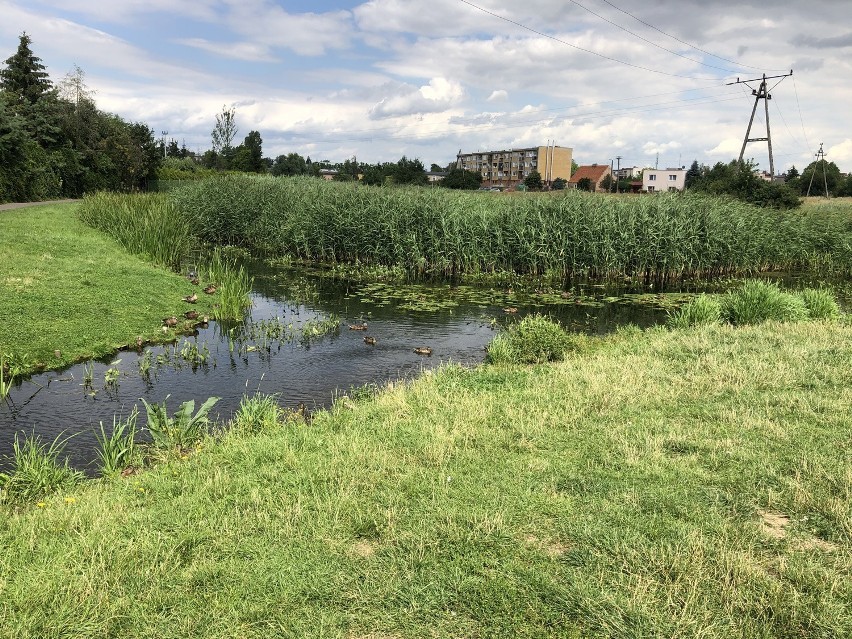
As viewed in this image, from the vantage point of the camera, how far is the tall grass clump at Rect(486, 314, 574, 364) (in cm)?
1047

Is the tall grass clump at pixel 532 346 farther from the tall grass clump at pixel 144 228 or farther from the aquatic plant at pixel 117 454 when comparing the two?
the tall grass clump at pixel 144 228

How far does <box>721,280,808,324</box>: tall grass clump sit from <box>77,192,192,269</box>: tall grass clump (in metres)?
16.4

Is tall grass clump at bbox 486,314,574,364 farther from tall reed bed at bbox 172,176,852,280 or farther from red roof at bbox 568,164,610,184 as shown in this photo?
red roof at bbox 568,164,610,184

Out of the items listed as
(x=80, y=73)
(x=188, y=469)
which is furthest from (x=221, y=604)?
(x=80, y=73)

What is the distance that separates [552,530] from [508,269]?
17400 millimetres

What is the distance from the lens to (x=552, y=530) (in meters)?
4.23

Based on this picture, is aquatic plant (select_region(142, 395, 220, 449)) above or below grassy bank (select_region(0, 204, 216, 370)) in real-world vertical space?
below

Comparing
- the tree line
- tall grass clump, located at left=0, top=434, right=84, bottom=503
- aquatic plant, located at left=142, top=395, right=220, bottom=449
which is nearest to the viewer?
tall grass clump, located at left=0, top=434, right=84, bottom=503

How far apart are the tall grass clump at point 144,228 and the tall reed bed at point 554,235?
4.65 metres

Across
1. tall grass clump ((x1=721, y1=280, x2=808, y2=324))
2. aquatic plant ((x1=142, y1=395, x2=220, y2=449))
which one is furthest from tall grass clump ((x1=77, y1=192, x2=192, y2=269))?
tall grass clump ((x1=721, y1=280, x2=808, y2=324))

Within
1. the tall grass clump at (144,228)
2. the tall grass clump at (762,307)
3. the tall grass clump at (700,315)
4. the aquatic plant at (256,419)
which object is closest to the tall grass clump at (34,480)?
the aquatic plant at (256,419)

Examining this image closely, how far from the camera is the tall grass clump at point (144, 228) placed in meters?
19.3

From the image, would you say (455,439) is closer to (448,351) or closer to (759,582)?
(759,582)

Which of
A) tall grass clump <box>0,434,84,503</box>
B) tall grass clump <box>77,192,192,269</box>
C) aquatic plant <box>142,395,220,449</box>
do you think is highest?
tall grass clump <box>77,192,192,269</box>
